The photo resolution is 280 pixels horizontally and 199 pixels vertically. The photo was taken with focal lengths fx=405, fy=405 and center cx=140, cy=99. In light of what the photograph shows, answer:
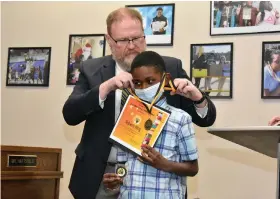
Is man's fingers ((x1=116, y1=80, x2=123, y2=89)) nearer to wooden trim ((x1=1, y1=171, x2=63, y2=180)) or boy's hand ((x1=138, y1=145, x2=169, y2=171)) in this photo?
boy's hand ((x1=138, y1=145, x2=169, y2=171))

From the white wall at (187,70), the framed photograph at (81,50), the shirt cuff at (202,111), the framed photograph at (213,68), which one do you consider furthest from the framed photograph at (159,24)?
the shirt cuff at (202,111)

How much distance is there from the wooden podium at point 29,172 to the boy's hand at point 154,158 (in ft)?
2.81

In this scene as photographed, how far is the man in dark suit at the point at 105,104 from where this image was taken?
1511 mm

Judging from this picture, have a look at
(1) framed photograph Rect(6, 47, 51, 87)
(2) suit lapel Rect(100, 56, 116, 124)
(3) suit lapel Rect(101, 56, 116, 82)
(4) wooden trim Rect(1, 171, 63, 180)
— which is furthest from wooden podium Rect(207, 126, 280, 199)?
(1) framed photograph Rect(6, 47, 51, 87)

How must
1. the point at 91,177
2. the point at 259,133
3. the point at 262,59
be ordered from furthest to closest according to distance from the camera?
the point at 262,59, the point at 91,177, the point at 259,133

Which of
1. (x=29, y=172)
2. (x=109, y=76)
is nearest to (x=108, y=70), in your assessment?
(x=109, y=76)

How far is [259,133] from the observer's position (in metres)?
1.10

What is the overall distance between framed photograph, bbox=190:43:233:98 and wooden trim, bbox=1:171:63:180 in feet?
3.80

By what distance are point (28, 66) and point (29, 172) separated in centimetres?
143

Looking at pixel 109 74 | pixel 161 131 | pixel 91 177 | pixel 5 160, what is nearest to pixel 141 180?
pixel 161 131

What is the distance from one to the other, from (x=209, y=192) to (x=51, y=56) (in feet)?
5.21

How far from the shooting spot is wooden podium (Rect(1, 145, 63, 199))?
1903 millimetres

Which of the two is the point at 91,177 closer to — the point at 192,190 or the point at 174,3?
the point at 192,190

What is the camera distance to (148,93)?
1.38 metres
